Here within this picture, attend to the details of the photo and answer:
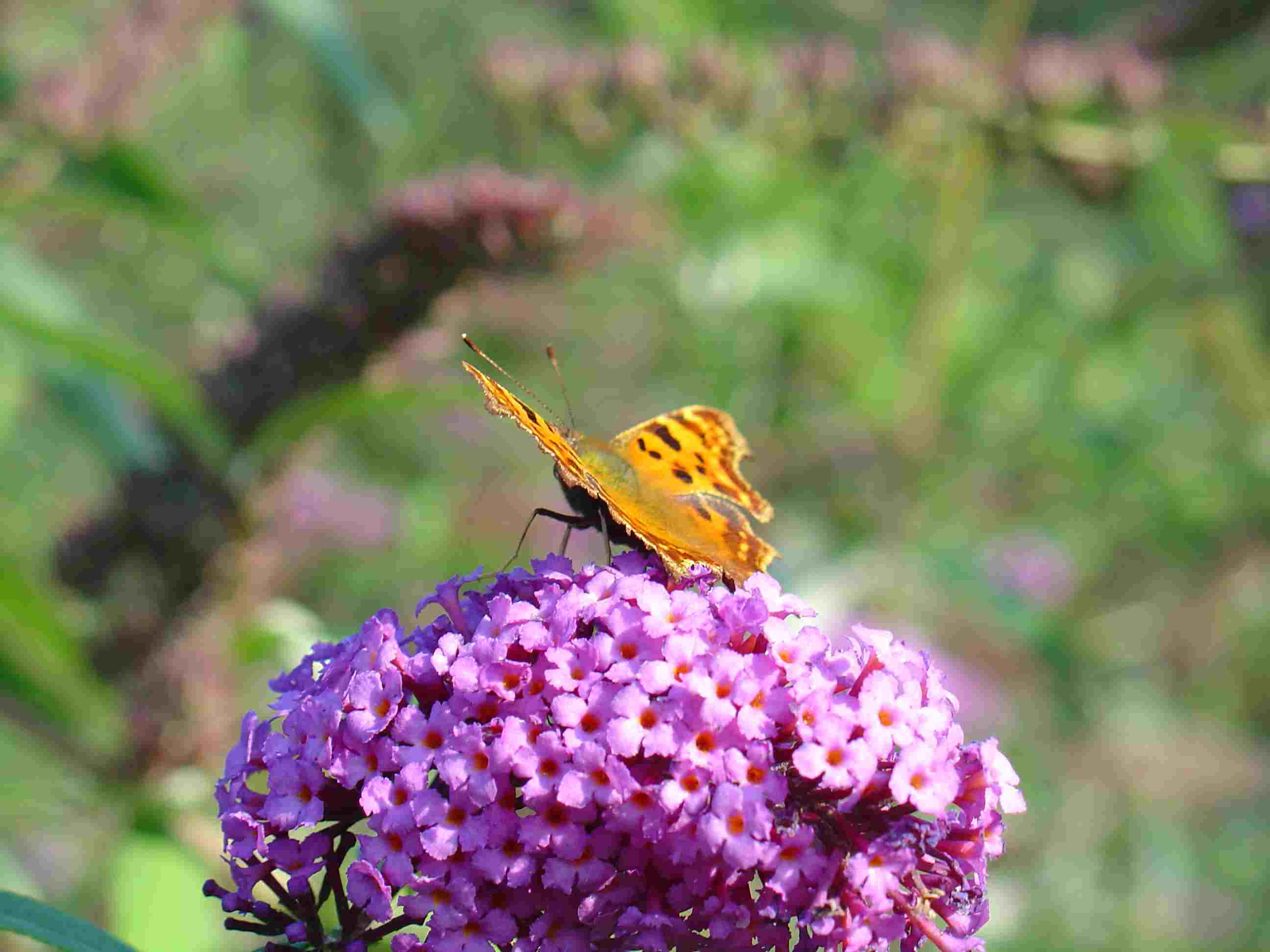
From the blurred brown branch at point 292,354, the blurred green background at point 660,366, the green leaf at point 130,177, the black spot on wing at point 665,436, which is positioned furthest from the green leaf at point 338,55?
the black spot on wing at point 665,436

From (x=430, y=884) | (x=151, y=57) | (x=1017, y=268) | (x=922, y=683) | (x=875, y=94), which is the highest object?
(x=1017, y=268)

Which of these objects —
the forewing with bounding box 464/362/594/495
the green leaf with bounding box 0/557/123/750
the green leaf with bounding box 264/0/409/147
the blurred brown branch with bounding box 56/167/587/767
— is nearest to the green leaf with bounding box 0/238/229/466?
the blurred brown branch with bounding box 56/167/587/767

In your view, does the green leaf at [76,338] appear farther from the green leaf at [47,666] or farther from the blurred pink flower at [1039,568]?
the blurred pink flower at [1039,568]

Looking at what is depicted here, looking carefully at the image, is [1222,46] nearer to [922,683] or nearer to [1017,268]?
[1017,268]

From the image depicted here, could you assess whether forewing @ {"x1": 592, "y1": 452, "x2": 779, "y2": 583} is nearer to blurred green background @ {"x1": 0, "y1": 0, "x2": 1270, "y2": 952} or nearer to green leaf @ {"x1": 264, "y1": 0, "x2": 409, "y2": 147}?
blurred green background @ {"x1": 0, "y1": 0, "x2": 1270, "y2": 952}

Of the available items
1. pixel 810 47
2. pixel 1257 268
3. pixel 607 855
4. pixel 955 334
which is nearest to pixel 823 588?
pixel 955 334

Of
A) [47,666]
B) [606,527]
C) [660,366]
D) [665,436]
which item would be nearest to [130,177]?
[47,666]

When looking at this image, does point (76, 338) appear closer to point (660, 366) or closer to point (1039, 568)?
point (660, 366)
